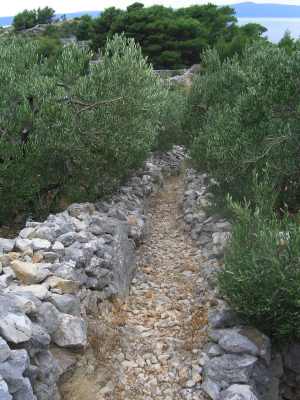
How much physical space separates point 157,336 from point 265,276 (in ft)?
8.96

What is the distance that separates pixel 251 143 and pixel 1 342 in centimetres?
841

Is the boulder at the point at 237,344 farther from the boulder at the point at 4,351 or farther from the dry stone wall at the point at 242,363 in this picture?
the boulder at the point at 4,351

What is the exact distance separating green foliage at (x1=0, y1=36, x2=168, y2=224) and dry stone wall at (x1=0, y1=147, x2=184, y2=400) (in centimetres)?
141

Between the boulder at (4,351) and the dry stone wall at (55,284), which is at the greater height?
the boulder at (4,351)

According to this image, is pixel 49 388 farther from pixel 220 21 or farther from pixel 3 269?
pixel 220 21

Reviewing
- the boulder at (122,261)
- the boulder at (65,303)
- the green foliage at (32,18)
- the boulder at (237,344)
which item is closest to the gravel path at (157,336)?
the boulder at (122,261)

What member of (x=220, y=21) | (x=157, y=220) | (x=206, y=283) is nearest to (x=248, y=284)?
(x=206, y=283)

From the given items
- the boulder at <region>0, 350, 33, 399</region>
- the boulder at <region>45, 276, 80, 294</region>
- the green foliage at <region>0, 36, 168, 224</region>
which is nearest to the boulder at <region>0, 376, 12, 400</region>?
the boulder at <region>0, 350, 33, 399</region>

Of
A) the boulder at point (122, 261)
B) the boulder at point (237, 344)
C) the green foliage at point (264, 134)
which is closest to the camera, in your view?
the boulder at point (237, 344)

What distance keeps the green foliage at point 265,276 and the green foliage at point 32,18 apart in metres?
69.0

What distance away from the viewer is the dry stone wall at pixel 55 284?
613cm

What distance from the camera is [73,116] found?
504 inches

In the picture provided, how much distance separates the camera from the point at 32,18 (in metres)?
69.1

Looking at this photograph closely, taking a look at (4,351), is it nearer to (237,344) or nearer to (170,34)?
(237,344)
